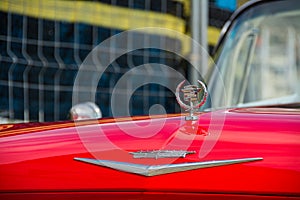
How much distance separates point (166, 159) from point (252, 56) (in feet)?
5.20

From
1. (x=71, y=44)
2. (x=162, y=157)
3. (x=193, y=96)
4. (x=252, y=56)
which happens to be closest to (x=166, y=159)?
(x=162, y=157)

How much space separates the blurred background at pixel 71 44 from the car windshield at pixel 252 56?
995 mm

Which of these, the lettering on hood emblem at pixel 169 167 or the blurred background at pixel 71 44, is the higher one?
the blurred background at pixel 71 44

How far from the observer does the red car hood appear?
4.44ft

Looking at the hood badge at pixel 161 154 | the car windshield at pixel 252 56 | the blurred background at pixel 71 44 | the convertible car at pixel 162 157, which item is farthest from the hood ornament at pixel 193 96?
the blurred background at pixel 71 44

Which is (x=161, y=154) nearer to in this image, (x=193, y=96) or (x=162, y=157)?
(x=162, y=157)

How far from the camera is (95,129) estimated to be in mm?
1534

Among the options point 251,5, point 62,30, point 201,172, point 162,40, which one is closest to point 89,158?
point 201,172

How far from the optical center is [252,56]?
2.89 meters

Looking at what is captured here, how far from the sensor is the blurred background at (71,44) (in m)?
4.14

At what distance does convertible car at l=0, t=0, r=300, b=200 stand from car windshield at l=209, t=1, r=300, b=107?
1054mm

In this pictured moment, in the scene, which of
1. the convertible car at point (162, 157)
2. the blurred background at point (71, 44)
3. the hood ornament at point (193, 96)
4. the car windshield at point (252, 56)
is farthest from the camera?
the blurred background at point (71, 44)

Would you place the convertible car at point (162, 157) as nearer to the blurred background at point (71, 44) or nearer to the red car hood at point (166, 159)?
the red car hood at point (166, 159)

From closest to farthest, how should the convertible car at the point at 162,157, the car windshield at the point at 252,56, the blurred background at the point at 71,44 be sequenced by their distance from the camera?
the convertible car at the point at 162,157 < the car windshield at the point at 252,56 < the blurred background at the point at 71,44
